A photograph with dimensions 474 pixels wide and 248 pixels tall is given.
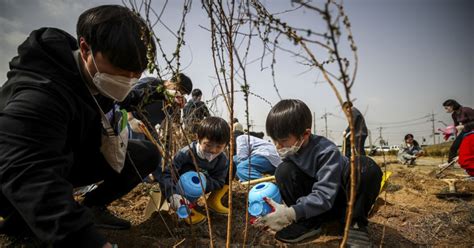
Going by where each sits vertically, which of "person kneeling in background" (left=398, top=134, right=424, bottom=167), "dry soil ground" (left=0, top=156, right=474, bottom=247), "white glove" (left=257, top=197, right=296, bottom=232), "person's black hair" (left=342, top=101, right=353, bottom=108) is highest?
"person's black hair" (left=342, top=101, right=353, bottom=108)

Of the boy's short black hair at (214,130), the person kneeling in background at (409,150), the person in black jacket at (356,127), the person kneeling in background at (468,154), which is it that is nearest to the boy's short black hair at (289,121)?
the person in black jacket at (356,127)

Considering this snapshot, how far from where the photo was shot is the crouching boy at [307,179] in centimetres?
171

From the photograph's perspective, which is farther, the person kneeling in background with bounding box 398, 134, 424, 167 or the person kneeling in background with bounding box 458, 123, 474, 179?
the person kneeling in background with bounding box 398, 134, 424, 167

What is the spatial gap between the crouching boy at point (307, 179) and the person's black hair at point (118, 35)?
1.00m

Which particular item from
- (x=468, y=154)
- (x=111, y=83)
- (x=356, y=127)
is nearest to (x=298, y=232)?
(x=111, y=83)

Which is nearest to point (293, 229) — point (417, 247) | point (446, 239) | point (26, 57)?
point (417, 247)

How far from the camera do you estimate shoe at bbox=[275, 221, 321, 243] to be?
1.77 metres

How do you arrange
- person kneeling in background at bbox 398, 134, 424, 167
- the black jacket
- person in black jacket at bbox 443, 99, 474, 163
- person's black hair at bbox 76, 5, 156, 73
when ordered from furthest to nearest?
person kneeling in background at bbox 398, 134, 424, 167 < person in black jacket at bbox 443, 99, 474, 163 < person's black hair at bbox 76, 5, 156, 73 < the black jacket

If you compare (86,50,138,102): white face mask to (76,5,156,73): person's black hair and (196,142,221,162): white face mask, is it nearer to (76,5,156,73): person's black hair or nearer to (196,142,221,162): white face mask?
(76,5,156,73): person's black hair

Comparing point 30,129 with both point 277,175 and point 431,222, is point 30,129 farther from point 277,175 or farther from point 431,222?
point 431,222

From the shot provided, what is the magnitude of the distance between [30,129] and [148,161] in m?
1.03

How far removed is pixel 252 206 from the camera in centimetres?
183

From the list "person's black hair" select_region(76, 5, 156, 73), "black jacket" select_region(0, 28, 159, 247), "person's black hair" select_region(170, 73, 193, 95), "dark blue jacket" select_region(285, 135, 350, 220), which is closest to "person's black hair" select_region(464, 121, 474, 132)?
"dark blue jacket" select_region(285, 135, 350, 220)

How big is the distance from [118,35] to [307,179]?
1.43 metres
